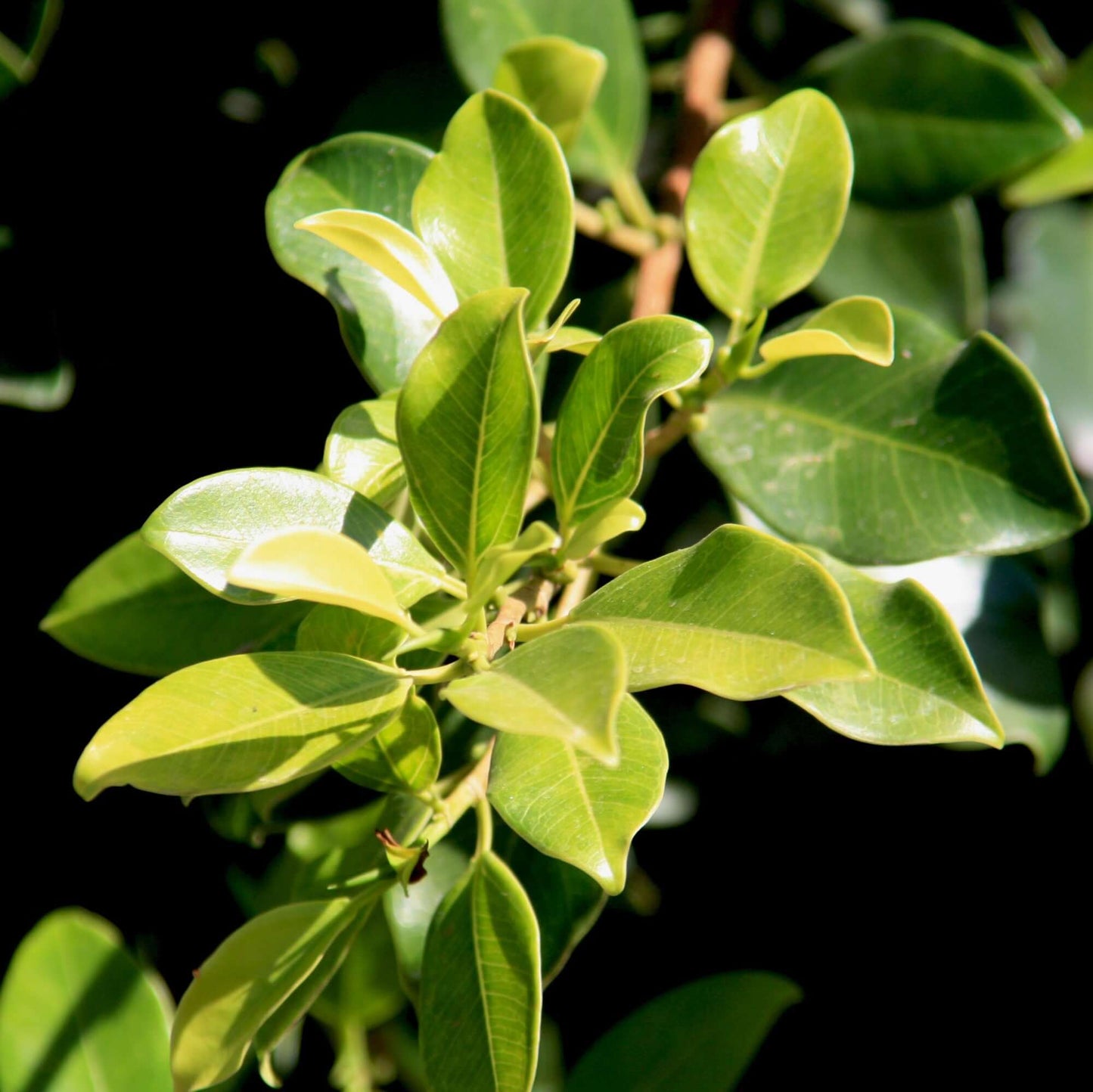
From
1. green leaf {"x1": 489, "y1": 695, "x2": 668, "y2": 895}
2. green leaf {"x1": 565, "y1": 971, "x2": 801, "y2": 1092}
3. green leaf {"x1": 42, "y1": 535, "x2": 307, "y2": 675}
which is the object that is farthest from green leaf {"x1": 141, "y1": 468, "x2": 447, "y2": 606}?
green leaf {"x1": 565, "y1": 971, "x2": 801, "y2": 1092}

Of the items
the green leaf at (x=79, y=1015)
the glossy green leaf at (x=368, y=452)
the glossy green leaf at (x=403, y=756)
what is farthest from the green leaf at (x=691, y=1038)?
the glossy green leaf at (x=368, y=452)

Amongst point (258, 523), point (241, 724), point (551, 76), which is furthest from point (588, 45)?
point (241, 724)

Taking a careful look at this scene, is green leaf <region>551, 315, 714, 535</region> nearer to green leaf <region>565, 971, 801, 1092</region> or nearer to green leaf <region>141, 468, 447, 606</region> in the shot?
green leaf <region>141, 468, 447, 606</region>

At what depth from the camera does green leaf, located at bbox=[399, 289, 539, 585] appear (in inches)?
19.5

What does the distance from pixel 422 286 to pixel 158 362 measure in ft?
1.92

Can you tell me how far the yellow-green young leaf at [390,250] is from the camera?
0.52 metres

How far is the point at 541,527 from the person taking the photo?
0.46m

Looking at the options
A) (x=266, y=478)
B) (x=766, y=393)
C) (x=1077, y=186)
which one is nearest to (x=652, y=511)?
(x=766, y=393)

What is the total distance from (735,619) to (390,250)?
26 centimetres

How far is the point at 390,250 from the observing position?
0.55 meters

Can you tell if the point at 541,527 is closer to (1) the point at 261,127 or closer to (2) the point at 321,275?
(2) the point at 321,275

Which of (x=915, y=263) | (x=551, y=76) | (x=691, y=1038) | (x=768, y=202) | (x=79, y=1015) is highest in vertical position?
(x=551, y=76)

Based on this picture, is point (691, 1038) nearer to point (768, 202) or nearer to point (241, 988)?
point (241, 988)

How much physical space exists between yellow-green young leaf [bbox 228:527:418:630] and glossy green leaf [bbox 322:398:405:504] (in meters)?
0.14
